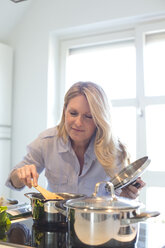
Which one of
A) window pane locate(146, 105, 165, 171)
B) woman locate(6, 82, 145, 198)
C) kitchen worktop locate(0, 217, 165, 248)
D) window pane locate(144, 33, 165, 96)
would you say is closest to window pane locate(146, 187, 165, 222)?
window pane locate(146, 105, 165, 171)

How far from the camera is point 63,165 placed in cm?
164

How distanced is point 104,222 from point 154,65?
2.05m

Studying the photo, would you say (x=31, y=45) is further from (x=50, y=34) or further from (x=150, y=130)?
(x=150, y=130)

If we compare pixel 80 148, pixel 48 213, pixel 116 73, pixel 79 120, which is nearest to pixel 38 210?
pixel 48 213

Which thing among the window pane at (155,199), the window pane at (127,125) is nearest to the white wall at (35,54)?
the window pane at (127,125)

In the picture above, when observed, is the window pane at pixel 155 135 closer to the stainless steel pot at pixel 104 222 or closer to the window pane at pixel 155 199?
the window pane at pixel 155 199

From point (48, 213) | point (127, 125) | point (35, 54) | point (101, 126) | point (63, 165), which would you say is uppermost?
point (35, 54)

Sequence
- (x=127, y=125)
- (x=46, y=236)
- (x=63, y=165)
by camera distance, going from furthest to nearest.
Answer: (x=127, y=125), (x=63, y=165), (x=46, y=236)

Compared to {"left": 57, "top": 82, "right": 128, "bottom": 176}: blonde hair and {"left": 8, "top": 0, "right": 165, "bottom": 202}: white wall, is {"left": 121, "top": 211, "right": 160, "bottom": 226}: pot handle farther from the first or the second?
{"left": 8, "top": 0, "right": 165, "bottom": 202}: white wall

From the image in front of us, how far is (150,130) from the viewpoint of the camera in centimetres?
262

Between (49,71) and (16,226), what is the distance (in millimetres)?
2011

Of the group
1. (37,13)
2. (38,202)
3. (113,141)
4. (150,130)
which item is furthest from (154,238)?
(37,13)

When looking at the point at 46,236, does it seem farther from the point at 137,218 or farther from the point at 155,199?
the point at 155,199

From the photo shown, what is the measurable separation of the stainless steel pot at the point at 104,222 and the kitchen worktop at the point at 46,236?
60 mm
